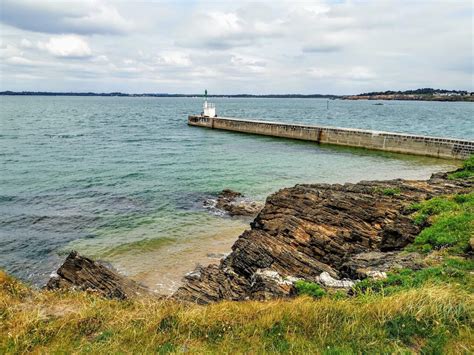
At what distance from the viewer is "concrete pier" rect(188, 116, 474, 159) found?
40719mm

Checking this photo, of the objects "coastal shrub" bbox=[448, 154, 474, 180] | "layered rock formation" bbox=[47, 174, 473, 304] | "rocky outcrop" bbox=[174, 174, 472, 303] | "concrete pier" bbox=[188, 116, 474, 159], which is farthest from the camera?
"concrete pier" bbox=[188, 116, 474, 159]

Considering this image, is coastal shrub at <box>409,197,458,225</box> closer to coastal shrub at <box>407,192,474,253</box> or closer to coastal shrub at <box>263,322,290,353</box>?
coastal shrub at <box>407,192,474,253</box>

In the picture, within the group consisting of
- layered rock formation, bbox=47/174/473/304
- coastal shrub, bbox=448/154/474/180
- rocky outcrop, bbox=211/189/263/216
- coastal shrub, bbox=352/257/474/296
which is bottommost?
rocky outcrop, bbox=211/189/263/216

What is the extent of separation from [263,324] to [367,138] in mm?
46153

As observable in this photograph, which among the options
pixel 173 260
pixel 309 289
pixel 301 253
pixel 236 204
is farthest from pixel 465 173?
pixel 173 260

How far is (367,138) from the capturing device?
48.6m

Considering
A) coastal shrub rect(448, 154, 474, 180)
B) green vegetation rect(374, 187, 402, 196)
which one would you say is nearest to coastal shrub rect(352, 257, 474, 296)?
green vegetation rect(374, 187, 402, 196)

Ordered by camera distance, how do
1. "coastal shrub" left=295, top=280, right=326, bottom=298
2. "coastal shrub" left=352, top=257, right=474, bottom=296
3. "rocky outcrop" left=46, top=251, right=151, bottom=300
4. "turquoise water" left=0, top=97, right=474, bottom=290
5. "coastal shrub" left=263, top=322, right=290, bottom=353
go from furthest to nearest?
"turquoise water" left=0, top=97, right=474, bottom=290, "rocky outcrop" left=46, top=251, right=151, bottom=300, "coastal shrub" left=295, top=280, right=326, bottom=298, "coastal shrub" left=352, top=257, right=474, bottom=296, "coastal shrub" left=263, top=322, right=290, bottom=353

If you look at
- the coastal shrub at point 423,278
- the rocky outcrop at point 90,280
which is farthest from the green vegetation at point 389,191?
the rocky outcrop at point 90,280

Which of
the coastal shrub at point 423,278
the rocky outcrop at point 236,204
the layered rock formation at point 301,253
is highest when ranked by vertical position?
the coastal shrub at point 423,278

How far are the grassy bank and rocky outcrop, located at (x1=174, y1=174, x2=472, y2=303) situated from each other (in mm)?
1884

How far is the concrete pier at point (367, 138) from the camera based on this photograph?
40719mm

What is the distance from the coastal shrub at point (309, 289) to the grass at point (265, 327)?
3.56ft

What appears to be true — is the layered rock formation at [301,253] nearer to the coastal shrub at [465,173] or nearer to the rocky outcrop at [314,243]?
the rocky outcrop at [314,243]
